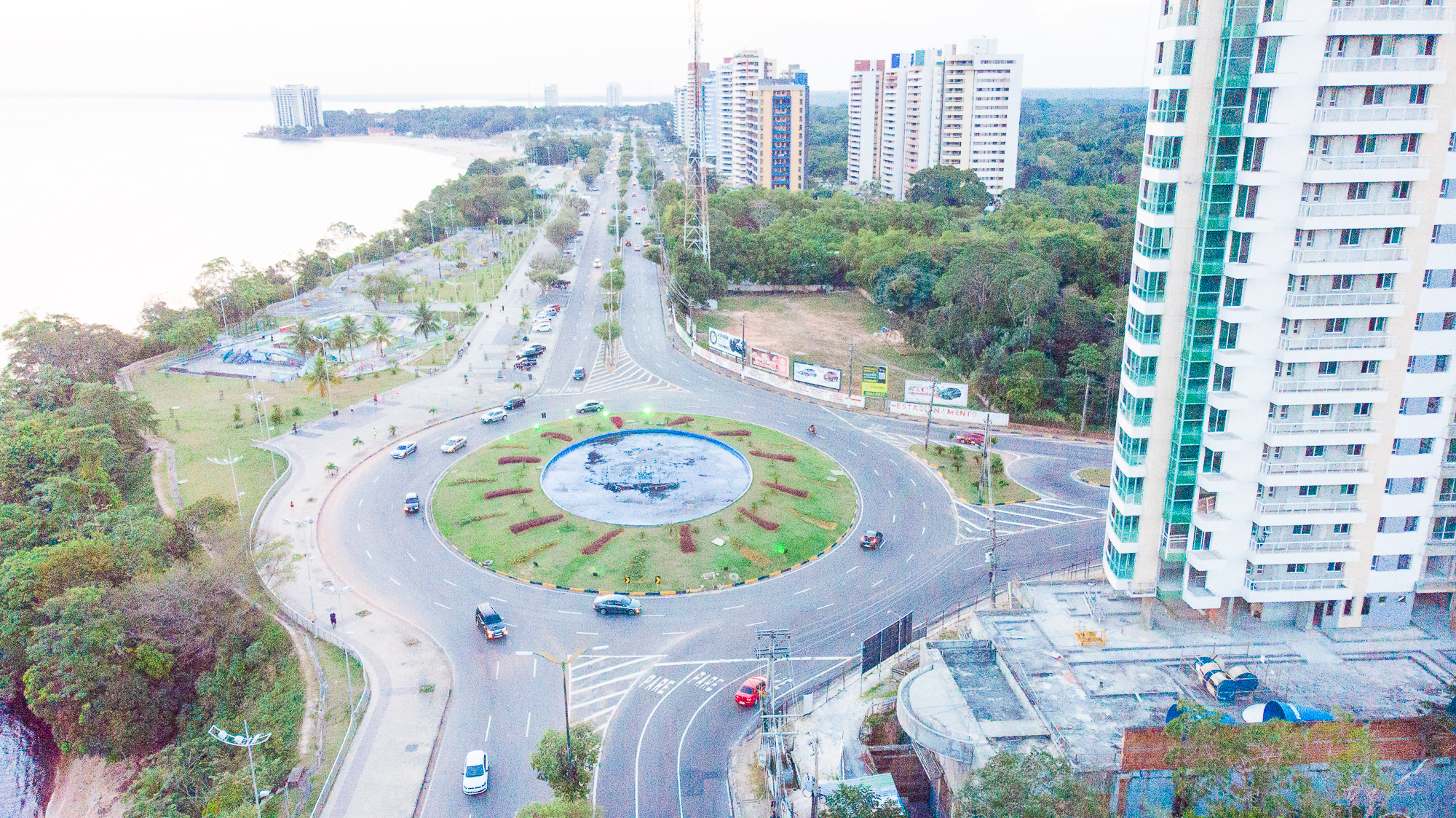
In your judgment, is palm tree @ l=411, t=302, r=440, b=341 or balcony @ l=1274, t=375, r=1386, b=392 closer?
balcony @ l=1274, t=375, r=1386, b=392

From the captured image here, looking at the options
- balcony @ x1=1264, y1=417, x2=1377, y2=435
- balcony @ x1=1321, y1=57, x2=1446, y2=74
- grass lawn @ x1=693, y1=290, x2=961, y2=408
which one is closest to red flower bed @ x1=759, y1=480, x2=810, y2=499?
grass lawn @ x1=693, y1=290, x2=961, y2=408

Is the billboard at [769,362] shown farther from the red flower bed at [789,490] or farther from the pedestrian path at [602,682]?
the pedestrian path at [602,682]

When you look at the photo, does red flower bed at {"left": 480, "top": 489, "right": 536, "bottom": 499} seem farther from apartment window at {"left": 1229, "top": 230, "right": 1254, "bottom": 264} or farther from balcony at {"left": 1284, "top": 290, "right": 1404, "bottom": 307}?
balcony at {"left": 1284, "top": 290, "right": 1404, "bottom": 307}

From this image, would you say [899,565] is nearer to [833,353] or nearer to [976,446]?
[976,446]

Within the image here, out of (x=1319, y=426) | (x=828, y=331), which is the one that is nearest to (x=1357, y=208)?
(x=1319, y=426)

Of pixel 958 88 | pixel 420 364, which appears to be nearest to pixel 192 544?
pixel 420 364

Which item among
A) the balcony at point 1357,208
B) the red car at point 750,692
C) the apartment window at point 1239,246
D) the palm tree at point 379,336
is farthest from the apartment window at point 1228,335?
the palm tree at point 379,336

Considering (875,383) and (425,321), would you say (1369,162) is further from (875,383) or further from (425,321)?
(425,321)
